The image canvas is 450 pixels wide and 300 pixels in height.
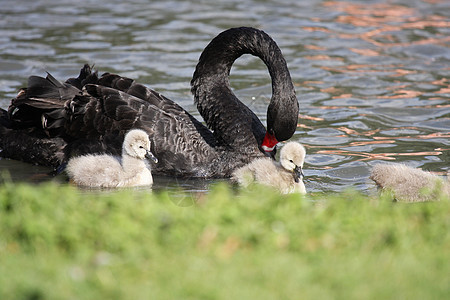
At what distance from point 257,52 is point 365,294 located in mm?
4716

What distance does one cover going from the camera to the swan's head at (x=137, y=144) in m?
6.69

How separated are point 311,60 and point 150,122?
562cm

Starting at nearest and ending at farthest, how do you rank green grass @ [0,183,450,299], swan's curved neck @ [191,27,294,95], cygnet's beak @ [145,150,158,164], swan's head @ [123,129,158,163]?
green grass @ [0,183,450,299] → swan's head @ [123,129,158,163] → cygnet's beak @ [145,150,158,164] → swan's curved neck @ [191,27,294,95]

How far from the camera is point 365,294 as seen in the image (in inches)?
136

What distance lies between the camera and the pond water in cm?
838

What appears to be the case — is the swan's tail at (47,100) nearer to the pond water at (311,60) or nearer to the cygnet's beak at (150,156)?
the pond water at (311,60)

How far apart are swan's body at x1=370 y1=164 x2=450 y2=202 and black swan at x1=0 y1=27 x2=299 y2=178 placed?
3.35ft

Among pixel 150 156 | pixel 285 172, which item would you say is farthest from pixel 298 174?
pixel 150 156

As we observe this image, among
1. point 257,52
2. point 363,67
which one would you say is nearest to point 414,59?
point 363,67

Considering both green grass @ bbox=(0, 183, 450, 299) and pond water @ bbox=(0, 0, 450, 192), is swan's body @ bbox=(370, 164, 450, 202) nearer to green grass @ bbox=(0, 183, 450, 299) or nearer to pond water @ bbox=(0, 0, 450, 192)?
pond water @ bbox=(0, 0, 450, 192)

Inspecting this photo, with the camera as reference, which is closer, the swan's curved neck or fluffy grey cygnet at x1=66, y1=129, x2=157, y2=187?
fluffy grey cygnet at x1=66, y1=129, x2=157, y2=187

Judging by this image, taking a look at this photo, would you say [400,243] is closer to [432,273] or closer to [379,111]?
[432,273]

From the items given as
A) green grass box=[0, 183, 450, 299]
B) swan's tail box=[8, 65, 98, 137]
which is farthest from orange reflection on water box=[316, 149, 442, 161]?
green grass box=[0, 183, 450, 299]

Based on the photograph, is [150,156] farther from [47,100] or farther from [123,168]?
[47,100]
